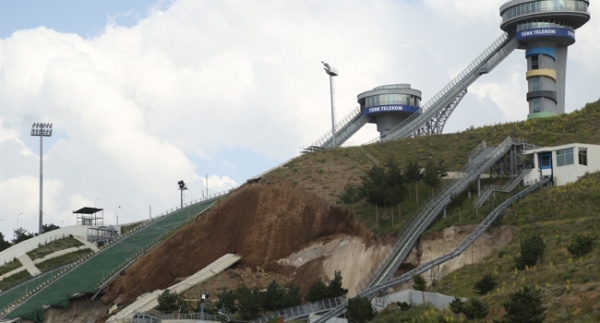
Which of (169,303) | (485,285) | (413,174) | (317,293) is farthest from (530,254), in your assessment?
(169,303)

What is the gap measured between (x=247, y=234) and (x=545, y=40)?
53265 millimetres

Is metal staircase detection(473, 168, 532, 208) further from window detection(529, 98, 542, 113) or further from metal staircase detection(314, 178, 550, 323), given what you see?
window detection(529, 98, 542, 113)

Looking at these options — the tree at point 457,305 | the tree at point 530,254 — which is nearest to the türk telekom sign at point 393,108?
the tree at point 530,254

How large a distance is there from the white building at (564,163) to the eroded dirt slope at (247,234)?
1567cm

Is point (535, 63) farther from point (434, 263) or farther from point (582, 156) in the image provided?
point (434, 263)

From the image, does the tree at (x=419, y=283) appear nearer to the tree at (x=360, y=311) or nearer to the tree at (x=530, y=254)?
the tree at (x=360, y=311)

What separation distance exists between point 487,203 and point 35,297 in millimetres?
42419

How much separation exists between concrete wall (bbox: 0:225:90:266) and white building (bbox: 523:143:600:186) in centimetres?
5784

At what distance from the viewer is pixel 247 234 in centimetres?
9619

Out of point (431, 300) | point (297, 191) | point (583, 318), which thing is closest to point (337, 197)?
point (297, 191)

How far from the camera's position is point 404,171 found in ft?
316

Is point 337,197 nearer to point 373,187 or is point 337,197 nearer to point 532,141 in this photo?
point 373,187

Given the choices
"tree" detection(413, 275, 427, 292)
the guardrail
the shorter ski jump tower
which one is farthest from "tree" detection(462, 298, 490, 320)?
the shorter ski jump tower

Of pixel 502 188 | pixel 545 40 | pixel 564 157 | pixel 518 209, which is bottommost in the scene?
pixel 518 209
